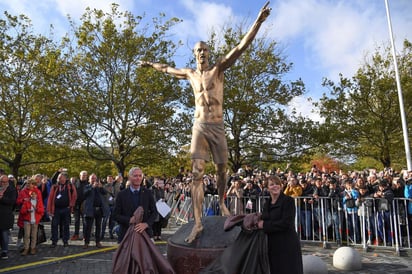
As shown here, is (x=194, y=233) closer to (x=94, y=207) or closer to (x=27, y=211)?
(x=94, y=207)

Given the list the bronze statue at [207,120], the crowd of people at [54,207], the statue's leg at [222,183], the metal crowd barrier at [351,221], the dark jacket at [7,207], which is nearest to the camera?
the bronze statue at [207,120]

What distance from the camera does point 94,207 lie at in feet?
30.2

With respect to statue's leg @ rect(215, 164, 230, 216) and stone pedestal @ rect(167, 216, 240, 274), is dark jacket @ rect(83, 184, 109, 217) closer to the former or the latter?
stone pedestal @ rect(167, 216, 240, 274)

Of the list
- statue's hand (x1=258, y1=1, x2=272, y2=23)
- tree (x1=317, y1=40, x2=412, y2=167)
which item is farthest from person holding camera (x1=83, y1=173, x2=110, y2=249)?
tree (x1=317, y1=40, x2=412, y2=167)

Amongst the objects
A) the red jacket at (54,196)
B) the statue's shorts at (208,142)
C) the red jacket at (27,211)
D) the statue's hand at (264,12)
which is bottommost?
the red jacket at (27,211)

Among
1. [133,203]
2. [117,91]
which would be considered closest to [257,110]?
[117,91]

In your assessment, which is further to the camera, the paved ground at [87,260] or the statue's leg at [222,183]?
the paved ground at [87,260]

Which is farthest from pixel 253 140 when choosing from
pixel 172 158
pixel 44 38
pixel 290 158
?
pixel 44 38

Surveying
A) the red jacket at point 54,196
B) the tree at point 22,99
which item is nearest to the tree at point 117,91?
the tree at point 22,99

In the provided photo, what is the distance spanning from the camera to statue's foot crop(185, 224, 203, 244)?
516 centimetres

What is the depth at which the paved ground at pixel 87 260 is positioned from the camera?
6.76 m

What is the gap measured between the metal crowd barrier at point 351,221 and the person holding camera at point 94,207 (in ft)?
12.4

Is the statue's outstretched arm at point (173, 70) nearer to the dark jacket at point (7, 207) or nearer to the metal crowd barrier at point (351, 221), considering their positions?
the dark jacket at point (7, 207)

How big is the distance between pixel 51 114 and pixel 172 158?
7.01 metres
